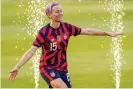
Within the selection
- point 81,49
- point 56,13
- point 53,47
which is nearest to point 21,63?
point 53,47

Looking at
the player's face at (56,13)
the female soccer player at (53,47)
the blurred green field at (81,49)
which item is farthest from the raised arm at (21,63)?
the blurred green field at (81,49)

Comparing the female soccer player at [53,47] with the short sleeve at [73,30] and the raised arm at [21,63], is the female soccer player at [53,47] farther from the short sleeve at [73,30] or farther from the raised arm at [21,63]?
the short sleeve at [73,30]

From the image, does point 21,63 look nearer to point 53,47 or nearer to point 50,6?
point 53,47

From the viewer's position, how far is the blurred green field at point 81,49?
13672mm

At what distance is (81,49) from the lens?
15969mm

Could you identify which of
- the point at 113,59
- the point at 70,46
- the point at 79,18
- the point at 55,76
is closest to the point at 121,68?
the point at 113,59

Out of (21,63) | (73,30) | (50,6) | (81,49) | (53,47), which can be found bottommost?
(81,49)

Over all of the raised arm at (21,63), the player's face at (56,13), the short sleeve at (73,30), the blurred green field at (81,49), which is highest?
the player's face at (56,13)

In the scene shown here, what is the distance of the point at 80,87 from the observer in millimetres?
13102

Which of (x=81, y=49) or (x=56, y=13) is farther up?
(x=56, y=13)

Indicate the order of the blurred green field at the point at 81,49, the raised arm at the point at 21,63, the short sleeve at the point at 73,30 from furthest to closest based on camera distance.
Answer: the blurred green field at the point at 81,49 < the short sleeve at the point at 73,30 < the raised arm at the point at 21,63

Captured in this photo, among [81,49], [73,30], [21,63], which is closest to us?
[21,63]

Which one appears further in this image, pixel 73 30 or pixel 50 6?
pixel 73 30

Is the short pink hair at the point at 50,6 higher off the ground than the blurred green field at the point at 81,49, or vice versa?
the short pink hair at the point at 50,6
